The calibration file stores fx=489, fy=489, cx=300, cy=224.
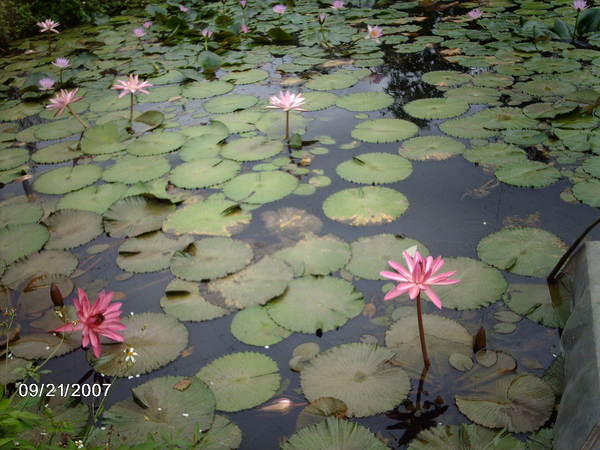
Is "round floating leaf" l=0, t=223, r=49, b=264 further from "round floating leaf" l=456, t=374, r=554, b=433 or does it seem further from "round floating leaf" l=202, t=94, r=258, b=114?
"round floating leaf" l=456, t=374, r=554, b=433

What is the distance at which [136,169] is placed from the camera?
2.89m

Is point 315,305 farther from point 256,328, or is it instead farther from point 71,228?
point 71,228

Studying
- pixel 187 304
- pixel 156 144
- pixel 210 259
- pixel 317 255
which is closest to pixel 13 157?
pixel 156 144

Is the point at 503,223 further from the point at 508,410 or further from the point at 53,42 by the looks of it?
the point at 53,42

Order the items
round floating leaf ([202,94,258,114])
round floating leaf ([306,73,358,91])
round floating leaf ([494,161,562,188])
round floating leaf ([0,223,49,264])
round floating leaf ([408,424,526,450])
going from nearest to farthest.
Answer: round floating leaf ([408,424,526,450]) < round floating leaf ([0,223,49,264]) < round floating leaf ([494,161,562,188]) < round floating leaf ([202,94,258,114]) < round floating leaf ([306,73,358,91])

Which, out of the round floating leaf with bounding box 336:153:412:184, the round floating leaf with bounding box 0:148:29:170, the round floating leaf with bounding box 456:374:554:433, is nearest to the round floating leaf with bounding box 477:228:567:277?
the round floating leaf with bounding box 456:374:554:433

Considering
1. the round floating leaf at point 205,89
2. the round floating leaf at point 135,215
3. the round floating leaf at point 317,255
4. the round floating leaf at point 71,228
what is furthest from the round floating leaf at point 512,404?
the round floating leaf at point 205,89

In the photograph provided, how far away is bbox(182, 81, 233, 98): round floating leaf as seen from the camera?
3883mm

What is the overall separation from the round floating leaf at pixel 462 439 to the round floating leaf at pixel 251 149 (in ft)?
6.13

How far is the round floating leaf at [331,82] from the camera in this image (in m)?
3.78

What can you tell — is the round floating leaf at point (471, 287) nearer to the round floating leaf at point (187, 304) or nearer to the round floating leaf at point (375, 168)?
the round floating leaf at point (375, 168)

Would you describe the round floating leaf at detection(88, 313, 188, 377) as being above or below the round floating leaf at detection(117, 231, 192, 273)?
below

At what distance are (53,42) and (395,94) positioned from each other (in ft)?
14.6

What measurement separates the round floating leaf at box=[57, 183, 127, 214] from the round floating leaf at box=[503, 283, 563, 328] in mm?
1994
